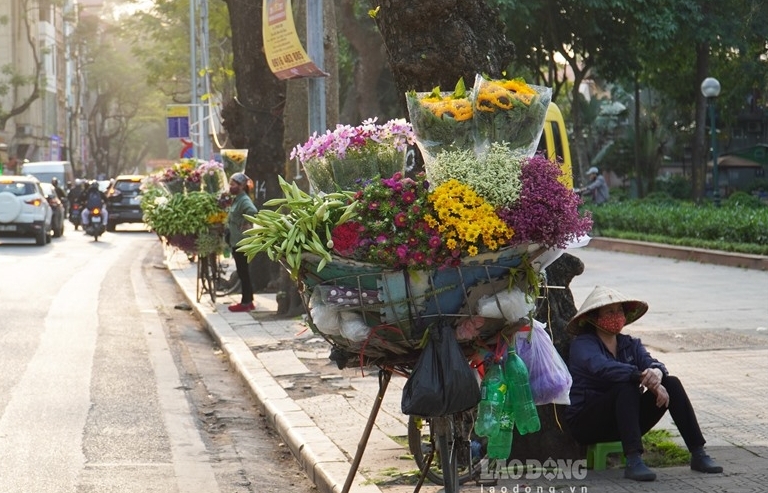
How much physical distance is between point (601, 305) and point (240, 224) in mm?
9897

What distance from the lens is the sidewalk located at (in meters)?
6.72

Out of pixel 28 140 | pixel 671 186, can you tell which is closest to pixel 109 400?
pixel 671 186

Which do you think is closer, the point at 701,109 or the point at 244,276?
the point at 244,276

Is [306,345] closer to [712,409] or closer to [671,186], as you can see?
[712,409]

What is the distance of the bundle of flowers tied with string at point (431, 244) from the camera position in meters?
5.42

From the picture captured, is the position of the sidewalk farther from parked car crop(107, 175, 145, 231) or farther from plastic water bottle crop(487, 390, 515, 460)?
parked car crop(107, 175, 145, 231)

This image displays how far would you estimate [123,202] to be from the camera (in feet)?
149

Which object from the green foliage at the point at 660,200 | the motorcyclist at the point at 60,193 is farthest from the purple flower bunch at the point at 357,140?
the motorcyclist at the point at 60,193

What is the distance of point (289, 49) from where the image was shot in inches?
497

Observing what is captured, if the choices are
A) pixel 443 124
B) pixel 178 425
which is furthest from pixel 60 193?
pixel 443 124

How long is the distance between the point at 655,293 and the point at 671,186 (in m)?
35.3

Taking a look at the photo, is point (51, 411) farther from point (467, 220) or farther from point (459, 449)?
point (467, 220)

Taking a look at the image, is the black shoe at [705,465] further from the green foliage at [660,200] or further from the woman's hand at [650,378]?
the green foliage at [660,200]

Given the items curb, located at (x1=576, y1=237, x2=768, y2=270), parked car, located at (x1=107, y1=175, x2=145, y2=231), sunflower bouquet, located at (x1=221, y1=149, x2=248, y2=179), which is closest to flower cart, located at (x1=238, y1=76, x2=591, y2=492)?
sunflower bouquet, located at (x1=221, y1=149, x2=248, y2=179)
